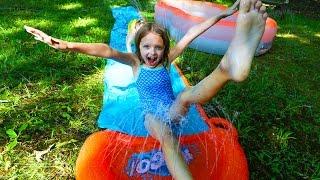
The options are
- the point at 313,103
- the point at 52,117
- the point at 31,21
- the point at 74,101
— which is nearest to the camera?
the point at 52,117

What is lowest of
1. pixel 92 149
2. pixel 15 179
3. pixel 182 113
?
pixel 15 179

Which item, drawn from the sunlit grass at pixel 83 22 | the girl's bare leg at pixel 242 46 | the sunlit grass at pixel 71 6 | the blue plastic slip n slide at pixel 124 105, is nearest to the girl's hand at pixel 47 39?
the girl's bare leg at pixel 242 46

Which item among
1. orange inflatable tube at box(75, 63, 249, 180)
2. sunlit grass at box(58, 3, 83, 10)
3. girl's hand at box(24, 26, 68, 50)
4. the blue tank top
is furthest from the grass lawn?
girl's hand at box(24, 26, 68, 50)

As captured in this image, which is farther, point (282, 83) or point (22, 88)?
point (282, 83)

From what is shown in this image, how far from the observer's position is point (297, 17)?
23.1 feet

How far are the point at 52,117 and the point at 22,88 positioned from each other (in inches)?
21.5

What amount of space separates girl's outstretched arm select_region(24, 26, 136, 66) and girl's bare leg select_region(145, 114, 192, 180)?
1.44 ft

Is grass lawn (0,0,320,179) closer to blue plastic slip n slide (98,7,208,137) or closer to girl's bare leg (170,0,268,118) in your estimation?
blue plastic slip n slide (98,7,208,137)

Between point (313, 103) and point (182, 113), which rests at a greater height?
point (182, 113)

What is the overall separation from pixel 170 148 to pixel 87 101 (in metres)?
1.33

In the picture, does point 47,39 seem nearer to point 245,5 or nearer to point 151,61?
point 151,61

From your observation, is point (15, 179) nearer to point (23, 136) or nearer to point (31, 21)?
point (23, 136)

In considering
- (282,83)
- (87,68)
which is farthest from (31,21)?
(282,83)

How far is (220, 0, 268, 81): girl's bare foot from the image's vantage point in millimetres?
2057
